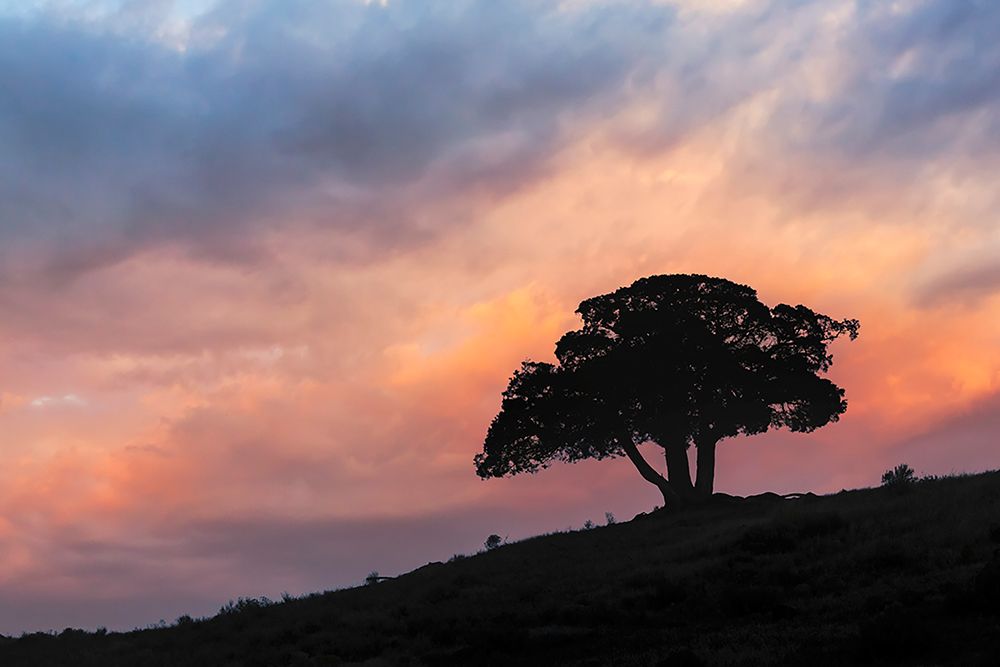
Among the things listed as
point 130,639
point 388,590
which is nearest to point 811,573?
point 388,590

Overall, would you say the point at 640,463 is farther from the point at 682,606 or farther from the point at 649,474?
the point at 682,606

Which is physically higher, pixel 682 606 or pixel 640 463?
pixel 640 463

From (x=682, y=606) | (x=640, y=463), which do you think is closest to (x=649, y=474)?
(x=640, y=463)

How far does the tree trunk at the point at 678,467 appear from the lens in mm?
57531

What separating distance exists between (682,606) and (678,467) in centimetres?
3152

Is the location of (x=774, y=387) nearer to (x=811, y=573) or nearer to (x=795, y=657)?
(x=811, y=573)

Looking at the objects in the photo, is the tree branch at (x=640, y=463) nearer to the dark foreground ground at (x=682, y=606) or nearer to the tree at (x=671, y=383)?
the tree at (x=671, y=383)

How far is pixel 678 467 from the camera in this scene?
57688 millimetres

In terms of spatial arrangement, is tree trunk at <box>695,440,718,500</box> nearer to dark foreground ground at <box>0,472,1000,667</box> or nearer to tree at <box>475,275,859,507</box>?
tree at <box>475,275,859,507</box>

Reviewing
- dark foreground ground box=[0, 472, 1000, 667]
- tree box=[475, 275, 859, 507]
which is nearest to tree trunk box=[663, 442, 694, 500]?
tree box=[475, 275, 859, 507]

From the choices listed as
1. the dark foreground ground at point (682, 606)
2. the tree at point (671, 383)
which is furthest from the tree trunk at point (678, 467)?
the dark foreground ground at point (682, 606)

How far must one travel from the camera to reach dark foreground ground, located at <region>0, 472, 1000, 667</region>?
20.0 m

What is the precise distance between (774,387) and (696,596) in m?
30.8

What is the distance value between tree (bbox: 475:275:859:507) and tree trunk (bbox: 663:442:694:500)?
62mm
